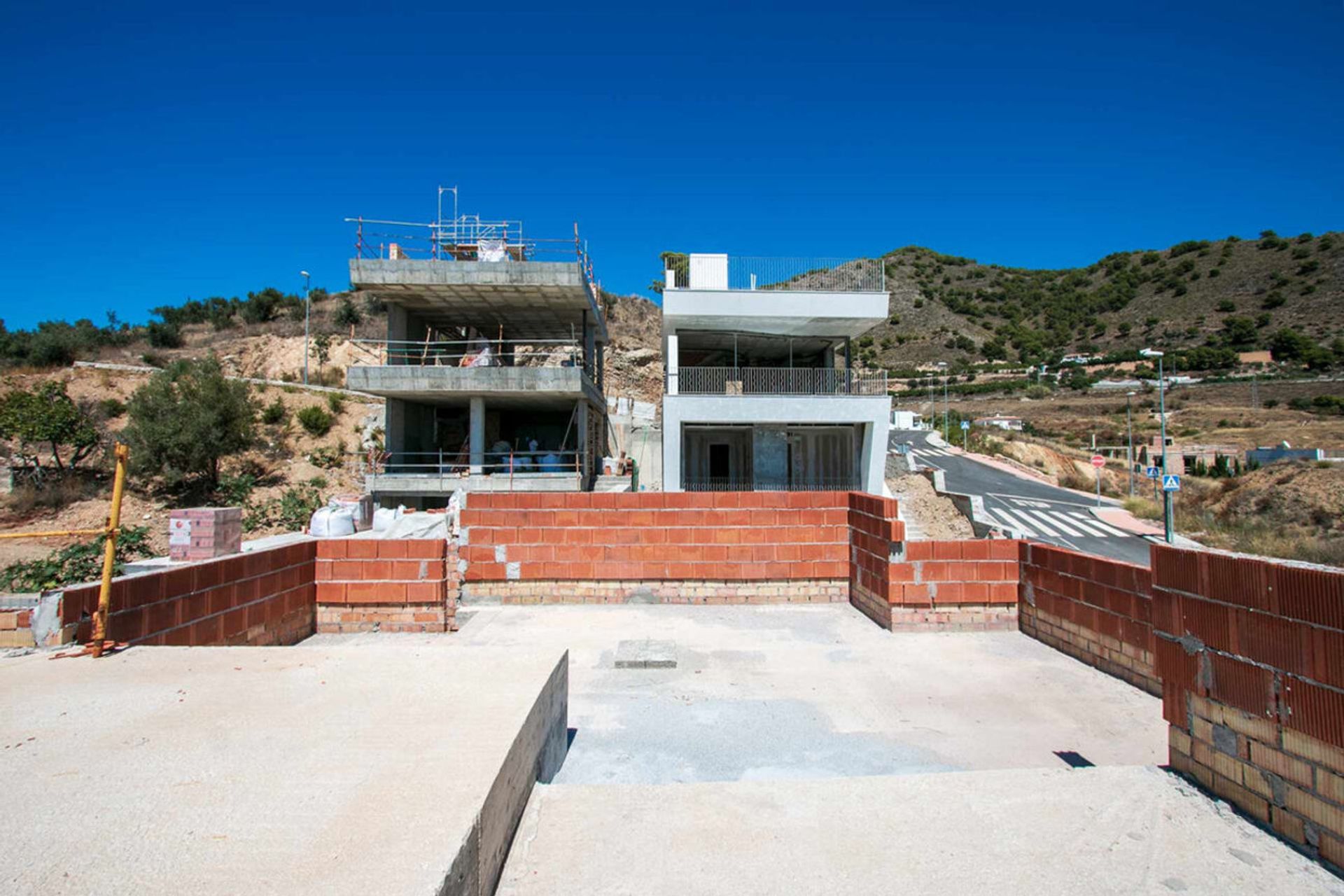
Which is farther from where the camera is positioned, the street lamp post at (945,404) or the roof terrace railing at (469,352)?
the street lamp post at (945,404)

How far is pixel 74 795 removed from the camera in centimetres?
276

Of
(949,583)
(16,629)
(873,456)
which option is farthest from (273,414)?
(949,583)

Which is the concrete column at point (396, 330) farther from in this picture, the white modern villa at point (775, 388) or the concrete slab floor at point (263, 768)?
the concrete slab floor at point (263, 768)

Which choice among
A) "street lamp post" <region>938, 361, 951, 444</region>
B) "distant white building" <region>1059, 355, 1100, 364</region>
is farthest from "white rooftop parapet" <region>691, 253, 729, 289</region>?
"distant white building" <region>1059, 355, 1100, 364</region>

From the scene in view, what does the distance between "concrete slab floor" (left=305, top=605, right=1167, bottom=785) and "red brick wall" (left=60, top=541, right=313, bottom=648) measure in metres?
0.87

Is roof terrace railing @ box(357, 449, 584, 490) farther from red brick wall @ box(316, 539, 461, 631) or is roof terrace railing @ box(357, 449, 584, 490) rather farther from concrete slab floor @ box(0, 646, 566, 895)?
concrete slab floor @ box(0, 646, 566, 895)

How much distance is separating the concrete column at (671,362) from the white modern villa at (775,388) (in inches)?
1.4

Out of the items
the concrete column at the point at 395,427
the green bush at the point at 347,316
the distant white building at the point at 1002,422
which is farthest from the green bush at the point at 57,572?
the distant white building at the point at 1002,422

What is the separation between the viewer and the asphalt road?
902 inches

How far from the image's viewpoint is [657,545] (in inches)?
438

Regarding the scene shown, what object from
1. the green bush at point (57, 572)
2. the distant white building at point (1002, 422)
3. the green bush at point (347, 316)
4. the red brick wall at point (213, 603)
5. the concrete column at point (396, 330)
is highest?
the green bush at point (347, 316)

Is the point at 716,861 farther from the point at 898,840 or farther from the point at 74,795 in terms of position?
the point at 74,795

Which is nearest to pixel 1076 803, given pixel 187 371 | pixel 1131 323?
pixel 187 371

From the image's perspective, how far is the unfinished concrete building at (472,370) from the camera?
20812 mm
